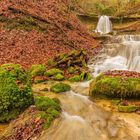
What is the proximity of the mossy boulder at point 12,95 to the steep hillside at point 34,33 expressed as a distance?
6.72m

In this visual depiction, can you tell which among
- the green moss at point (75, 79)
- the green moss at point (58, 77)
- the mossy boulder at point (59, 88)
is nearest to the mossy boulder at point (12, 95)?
the mossy boulder at point (59, 88)

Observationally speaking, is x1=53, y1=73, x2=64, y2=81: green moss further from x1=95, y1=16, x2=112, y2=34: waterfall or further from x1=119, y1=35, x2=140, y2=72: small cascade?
x1=95, y1=16, x2=112, y2=34: waterfall

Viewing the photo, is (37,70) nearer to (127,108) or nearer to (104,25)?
(127,108)

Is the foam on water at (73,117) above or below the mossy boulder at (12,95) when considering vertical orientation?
below

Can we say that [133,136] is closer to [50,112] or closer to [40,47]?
[50,112]

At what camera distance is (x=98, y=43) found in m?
23.7

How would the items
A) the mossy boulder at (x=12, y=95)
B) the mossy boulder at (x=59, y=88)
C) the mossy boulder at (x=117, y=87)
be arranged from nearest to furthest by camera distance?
the mossy boulder at (x=12, y=95) → the mossy boulder at (x=117, y=87) → the mossy boulder at (x=59, y=88)

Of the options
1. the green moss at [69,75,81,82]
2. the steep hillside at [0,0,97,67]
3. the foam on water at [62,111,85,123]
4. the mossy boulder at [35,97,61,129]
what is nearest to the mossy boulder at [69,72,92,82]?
the green moss at [69,75,81,82]

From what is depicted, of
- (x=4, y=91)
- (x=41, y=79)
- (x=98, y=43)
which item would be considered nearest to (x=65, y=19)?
(x=98, y=43)

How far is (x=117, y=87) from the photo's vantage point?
9961mm

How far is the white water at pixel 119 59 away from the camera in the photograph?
16969 mm

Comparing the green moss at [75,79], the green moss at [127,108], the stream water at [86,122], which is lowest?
the stream water at [86,122]

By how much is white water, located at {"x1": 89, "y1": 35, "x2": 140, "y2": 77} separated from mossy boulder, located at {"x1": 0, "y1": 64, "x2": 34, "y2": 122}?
7.74 m

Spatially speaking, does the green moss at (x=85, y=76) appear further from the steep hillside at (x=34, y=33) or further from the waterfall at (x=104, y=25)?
the waterfall at (x=104, y=25)
